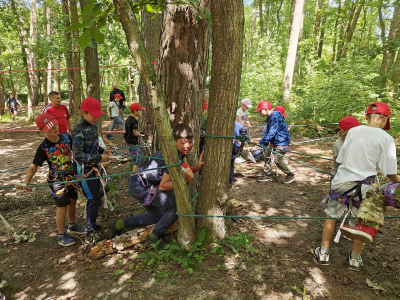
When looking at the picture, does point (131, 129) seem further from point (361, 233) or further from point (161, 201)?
point (361, 233)

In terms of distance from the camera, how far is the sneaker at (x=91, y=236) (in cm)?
328

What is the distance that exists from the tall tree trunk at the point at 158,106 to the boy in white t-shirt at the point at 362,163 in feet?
5.12

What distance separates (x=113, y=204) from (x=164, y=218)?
72.0 inches

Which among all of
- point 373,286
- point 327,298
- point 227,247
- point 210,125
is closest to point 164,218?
point 227,247

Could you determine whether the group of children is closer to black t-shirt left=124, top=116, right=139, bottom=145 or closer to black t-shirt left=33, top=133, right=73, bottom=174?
black t-shirt left=33, top=133, right=73, bottom=174

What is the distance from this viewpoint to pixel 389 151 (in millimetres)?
2402

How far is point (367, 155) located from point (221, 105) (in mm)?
1542

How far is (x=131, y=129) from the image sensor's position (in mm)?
5871

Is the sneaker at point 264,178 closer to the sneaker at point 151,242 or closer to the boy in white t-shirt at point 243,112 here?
the boy in white t-shirt at point 243,112

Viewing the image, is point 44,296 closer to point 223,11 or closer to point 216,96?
point 216,96

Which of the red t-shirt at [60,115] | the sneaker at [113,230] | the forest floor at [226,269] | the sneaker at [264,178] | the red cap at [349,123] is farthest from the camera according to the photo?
the sneaker at [264,178]

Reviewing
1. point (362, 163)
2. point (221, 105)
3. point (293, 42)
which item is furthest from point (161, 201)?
point (293, 42)

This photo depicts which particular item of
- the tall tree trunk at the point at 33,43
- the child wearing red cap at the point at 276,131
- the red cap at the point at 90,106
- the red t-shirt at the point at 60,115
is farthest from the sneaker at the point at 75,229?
the tall tree trunk at the point at 33,43

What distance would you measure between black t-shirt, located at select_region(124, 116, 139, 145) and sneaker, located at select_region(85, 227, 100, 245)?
9.51ft
